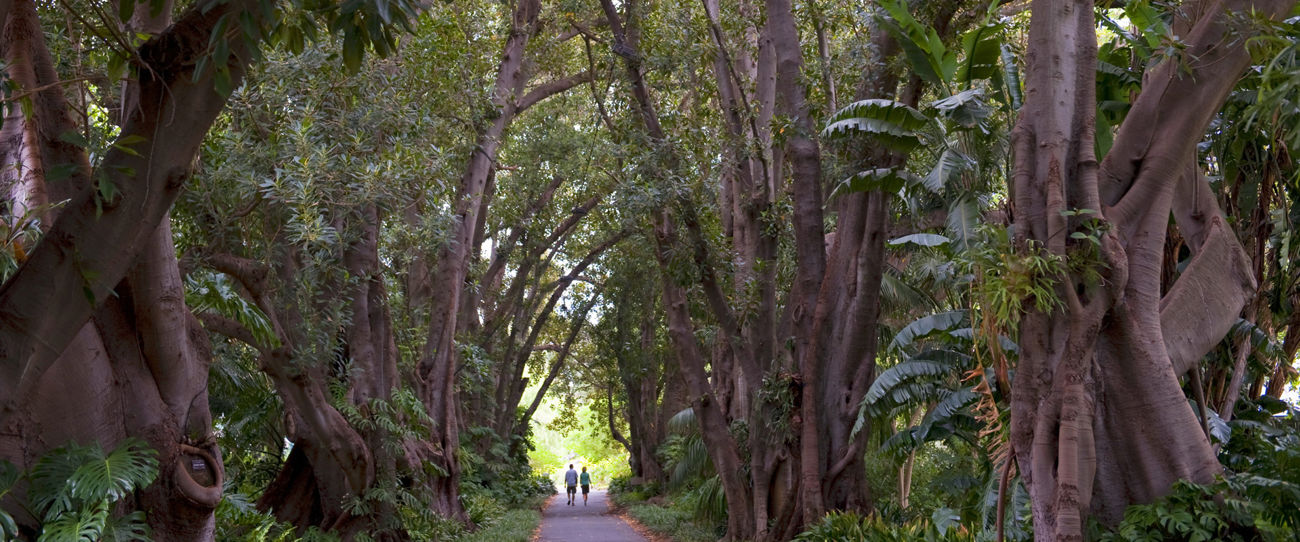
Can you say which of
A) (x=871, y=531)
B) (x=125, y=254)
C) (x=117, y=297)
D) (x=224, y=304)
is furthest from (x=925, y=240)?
(x=125, y=254)

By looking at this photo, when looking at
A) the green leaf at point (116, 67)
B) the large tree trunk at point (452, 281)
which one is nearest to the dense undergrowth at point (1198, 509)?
the large tree trunk at point (452, 281)

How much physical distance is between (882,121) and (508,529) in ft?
44.5

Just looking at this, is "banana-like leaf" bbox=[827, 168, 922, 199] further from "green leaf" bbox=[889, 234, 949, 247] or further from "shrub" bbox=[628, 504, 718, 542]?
"shrub" bbox=[628, 504, 718, 542]

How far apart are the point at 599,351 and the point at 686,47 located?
69.7ft

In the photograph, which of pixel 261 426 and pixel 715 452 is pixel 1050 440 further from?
pixel 261 426

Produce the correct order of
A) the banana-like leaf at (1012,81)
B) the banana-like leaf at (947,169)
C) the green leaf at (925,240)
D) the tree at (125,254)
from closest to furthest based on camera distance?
1. the tree at (125,254)
2. the banana-like leaf at (947,169)
3. the banana-like leaf at (1012,81)
4. the green leaf at (925,240)

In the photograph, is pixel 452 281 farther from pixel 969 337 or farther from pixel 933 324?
pixel 969 337

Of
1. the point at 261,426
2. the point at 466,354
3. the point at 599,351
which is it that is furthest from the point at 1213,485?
Result: the point at 599,351

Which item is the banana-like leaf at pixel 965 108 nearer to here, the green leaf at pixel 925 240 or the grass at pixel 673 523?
the green leaf at pixel 925 240

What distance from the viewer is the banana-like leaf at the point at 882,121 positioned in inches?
424

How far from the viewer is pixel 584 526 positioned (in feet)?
83.0

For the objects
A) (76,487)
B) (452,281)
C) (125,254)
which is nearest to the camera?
(125,254)

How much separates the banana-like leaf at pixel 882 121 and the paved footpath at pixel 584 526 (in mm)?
11747

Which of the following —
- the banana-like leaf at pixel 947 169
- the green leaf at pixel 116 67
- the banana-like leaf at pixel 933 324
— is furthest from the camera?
the banana-like leaf at pixel 933 324
